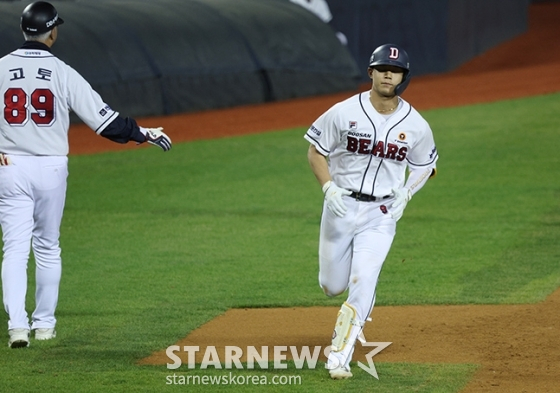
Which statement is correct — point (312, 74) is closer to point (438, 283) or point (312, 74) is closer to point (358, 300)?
point (438, 283)

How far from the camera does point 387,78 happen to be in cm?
623

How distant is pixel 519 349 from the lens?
6.71 metres

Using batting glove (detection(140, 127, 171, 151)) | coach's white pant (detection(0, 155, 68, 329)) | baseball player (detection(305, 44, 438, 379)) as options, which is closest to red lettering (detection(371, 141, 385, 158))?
baseball player (detection(305, 44, 438, 379))

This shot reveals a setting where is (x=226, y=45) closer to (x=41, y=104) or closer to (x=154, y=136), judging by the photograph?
(x=154, y=136)

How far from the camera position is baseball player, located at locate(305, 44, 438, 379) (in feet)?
20.4

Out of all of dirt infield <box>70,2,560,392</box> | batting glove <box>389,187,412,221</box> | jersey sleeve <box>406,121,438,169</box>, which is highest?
jersey sleeve <box>406,121,438,169</box>

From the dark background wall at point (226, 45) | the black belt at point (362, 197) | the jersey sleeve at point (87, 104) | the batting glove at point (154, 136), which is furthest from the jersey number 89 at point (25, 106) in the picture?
the dark background wall at point (226, 45)

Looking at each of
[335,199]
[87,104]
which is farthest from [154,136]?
[335,199]

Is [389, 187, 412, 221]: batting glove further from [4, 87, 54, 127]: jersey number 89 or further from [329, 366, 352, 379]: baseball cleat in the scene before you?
[4, 87, 54, 127]: jersey number 89

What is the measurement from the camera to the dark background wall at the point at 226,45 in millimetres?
19375

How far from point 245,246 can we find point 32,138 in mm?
4147

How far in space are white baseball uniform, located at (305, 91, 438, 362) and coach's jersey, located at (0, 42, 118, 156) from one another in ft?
5.26

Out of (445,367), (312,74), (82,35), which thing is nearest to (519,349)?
(445,367)

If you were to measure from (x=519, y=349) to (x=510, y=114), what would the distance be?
41.8ft
